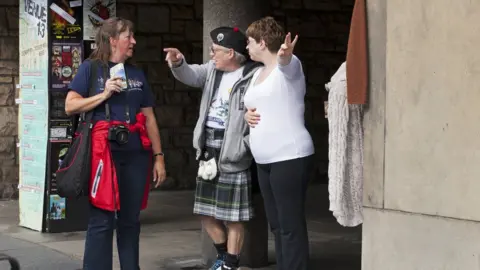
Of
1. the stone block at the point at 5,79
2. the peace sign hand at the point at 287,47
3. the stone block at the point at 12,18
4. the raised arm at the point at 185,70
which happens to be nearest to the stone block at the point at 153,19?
the stone block at the point at 12,18

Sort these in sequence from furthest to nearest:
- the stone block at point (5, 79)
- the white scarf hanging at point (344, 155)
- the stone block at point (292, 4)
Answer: the stone block at point (292, 4) → the stone block at point (5, 79) → the white scarf hanging at point (344, 155)

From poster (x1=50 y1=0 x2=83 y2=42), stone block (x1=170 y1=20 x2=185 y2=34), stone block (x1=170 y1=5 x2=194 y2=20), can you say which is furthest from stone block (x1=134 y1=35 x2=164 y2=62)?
poster (x1=50 y1=0 x2=83 y2=42)

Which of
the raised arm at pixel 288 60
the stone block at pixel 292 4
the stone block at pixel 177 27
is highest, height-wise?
the stone block at pixel 292 4

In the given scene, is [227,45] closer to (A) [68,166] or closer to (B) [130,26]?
(B) [130,26]

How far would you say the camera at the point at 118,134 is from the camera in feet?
20.5

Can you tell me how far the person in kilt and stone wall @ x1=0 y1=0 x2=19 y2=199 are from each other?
4.86 meters

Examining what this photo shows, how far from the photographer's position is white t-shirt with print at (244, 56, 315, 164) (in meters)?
6.00

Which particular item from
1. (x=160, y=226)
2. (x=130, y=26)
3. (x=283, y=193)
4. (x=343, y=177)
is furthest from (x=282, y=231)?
(x=160, y=226)

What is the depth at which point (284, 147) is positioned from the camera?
599 cm

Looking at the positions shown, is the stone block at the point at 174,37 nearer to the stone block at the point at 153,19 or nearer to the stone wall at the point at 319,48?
the stone block at the point at 153,19

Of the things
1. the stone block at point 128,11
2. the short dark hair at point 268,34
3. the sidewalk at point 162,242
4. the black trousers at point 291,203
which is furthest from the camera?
the stone block at point 128,11

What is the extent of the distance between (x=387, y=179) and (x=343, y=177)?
28 centimetres

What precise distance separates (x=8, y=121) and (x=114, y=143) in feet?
17.2

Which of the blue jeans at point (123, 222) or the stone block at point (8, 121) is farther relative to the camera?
the stone block at point (8, 121)
